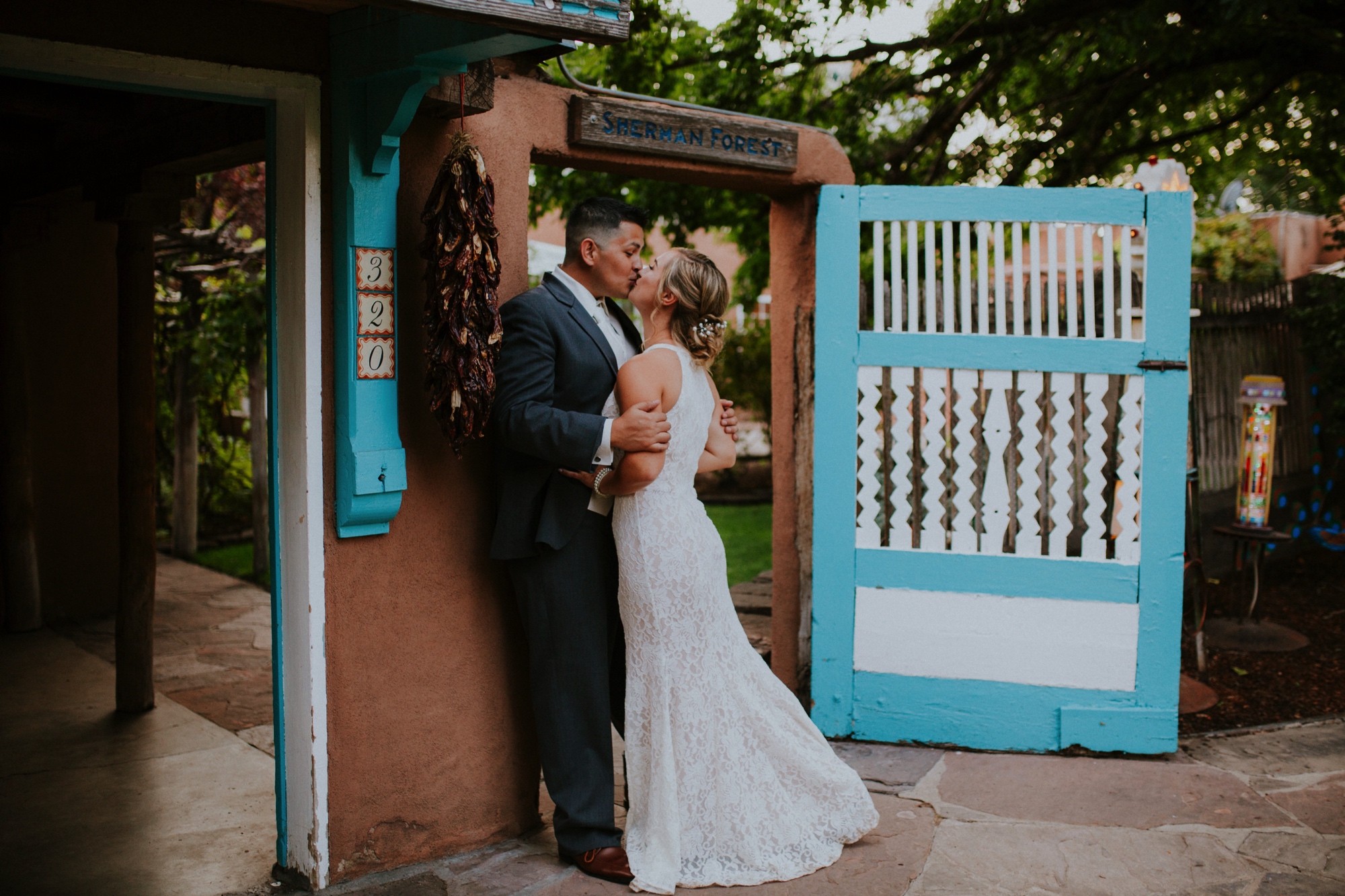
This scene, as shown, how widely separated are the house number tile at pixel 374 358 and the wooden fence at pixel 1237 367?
533cm

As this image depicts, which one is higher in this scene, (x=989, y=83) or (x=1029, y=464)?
(x=989, y=83)

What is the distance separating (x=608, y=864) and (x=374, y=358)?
1733 millimetres

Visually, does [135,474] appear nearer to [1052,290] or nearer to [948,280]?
[948,280]

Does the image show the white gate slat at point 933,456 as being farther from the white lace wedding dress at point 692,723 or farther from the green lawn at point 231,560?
the green lawn at point 231,560

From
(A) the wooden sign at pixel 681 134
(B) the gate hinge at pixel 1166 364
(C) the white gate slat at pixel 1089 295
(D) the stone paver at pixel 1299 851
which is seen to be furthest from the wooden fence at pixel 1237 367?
(A) the wooden sign at pixel 681 134

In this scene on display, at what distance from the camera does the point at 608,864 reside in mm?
3596

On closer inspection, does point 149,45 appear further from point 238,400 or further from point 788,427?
point 238,400

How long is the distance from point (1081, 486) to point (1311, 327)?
452 cm

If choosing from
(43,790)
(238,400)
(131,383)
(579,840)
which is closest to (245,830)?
(43,790)

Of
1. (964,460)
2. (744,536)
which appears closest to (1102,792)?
(964,460)

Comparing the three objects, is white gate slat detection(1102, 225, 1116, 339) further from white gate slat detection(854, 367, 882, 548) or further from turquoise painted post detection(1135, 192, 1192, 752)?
white gate slat detection(854, 367, 882, 548)

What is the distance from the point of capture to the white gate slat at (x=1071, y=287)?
4555mm

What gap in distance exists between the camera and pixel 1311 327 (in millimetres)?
8094

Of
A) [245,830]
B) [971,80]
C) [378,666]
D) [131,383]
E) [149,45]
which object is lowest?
[245,830]
